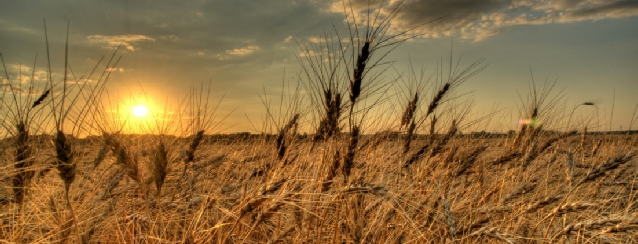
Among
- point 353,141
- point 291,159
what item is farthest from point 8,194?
point 353,141

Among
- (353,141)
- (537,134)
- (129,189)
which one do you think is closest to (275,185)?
(353,141)

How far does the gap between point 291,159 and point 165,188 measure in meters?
1.08

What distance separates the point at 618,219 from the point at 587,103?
202 inches

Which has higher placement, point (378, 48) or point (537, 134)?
point (378, 48)

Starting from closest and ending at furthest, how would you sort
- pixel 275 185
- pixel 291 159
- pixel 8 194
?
1. pixel 275 185
2. pixel 8 194
3. pixel 291 159

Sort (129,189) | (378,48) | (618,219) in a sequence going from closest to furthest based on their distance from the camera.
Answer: (618,219) < (378,48) < (129,189)

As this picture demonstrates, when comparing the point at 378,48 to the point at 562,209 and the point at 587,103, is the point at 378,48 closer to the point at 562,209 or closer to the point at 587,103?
the point at 562,209

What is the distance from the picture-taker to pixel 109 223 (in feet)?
7.41

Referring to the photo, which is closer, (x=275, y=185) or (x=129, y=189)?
(x=275, y=185)

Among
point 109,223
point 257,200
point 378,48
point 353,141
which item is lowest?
point 109,223

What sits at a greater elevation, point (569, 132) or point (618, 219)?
point (569, 132)

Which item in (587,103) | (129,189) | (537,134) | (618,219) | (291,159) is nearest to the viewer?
(618,219)

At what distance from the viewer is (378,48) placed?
94.6 inches

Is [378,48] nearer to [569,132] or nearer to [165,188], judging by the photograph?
[165,188]
